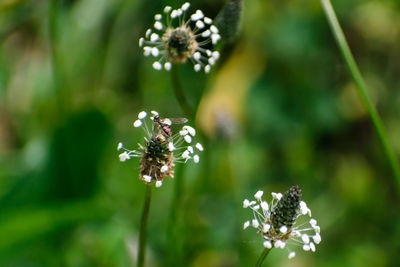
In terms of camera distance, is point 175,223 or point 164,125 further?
point 175,223

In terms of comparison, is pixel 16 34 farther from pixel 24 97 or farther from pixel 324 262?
pixel 324 262

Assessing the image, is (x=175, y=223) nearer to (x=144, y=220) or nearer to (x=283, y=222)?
(x=144, y=220)

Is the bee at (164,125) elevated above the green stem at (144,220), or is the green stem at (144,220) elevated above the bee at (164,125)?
the bee at (164,125)

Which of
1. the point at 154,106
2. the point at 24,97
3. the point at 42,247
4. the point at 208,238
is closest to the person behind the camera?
the point at 42,247

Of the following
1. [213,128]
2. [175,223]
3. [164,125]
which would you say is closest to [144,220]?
[164,125]

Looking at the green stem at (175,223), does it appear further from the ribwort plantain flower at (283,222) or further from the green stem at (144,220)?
the ribwort plantain flower at (283,222)

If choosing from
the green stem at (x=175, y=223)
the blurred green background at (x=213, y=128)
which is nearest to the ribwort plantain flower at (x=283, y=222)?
the green stem at (x=175, y=223)

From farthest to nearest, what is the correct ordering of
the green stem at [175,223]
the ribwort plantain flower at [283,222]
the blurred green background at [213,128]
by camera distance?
the blurred green background at [213,128], the green stem at [175,223], the ribwort plantain flower at [283,222]

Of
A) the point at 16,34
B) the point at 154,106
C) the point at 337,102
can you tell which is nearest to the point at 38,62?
the point at 16,34

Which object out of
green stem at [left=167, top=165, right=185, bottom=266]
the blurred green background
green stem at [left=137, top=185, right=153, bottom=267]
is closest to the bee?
green stem at [left=137, top=185, right=153, bottom=267]
